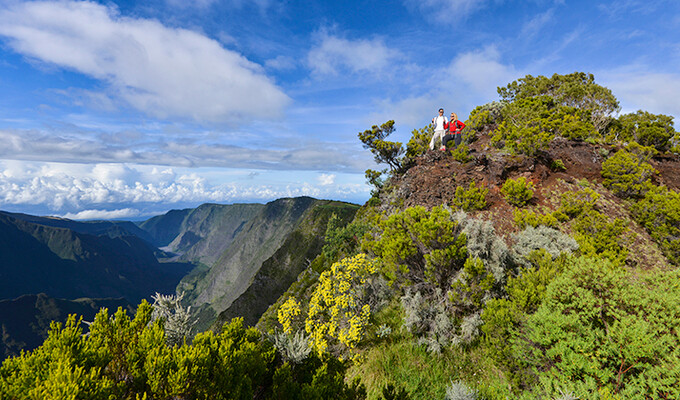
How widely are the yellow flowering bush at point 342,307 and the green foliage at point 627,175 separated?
12257mm

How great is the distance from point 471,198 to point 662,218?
22.4 ft

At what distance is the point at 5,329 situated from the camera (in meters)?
144

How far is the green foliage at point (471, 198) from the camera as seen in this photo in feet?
37.9

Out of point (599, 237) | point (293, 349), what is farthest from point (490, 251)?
point (293, 349)

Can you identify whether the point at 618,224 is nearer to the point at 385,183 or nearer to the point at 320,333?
the point at 320,333

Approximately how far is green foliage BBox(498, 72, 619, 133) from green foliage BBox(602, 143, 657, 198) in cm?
646

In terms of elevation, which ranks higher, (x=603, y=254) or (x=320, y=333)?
(x=603, y=254)

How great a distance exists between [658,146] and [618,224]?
1545cm

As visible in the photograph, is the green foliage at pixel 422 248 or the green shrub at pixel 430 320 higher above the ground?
the green foliage at pixel 422 248

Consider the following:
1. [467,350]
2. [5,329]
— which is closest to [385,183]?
[467,350]

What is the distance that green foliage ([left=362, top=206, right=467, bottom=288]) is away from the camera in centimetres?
817

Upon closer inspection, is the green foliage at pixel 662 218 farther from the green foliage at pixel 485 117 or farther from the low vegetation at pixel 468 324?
the green foliage at pixel 485 117

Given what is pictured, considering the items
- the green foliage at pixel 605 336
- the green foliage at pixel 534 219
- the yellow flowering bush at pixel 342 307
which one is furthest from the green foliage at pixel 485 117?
the green foliage at pixel 605 336

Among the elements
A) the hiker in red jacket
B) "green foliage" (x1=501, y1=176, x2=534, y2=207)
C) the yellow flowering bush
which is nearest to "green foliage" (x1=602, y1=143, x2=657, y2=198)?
"green foliage" (x1=501, y1=176, x2=534, y2=207)
